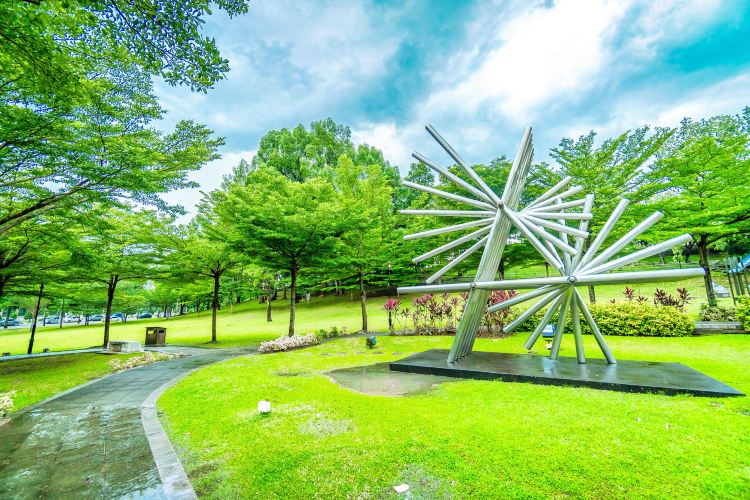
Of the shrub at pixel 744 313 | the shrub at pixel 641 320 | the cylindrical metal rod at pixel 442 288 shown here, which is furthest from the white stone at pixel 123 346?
the shrub at pixel 744 313

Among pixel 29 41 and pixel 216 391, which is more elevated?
pixel 29 41

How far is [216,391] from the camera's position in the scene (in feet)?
24.0

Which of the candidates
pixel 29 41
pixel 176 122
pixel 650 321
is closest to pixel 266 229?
pixel 176 122

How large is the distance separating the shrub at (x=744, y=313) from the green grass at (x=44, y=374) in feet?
69.9

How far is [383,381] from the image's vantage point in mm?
7637

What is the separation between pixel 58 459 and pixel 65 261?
12.4 meters

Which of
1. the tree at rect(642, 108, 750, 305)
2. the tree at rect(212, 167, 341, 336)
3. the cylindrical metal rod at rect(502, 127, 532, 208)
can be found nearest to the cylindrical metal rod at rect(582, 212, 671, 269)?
the cylindrical metal rod at rect(502, 127, 532, 208)

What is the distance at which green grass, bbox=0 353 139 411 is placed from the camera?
304 inches

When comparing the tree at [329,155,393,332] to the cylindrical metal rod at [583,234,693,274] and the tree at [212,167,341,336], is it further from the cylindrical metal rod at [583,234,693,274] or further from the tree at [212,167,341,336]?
the cylindrical metal rod at [583,234,693,274]

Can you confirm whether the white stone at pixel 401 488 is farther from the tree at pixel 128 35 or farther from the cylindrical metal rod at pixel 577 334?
the cylindrical metal rod at pixel 577 334

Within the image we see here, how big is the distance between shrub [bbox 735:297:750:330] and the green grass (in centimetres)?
2130

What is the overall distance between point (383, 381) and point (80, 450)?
17.8ft

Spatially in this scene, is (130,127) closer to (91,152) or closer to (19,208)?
(91,152)

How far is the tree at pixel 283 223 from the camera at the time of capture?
14.4 meters
